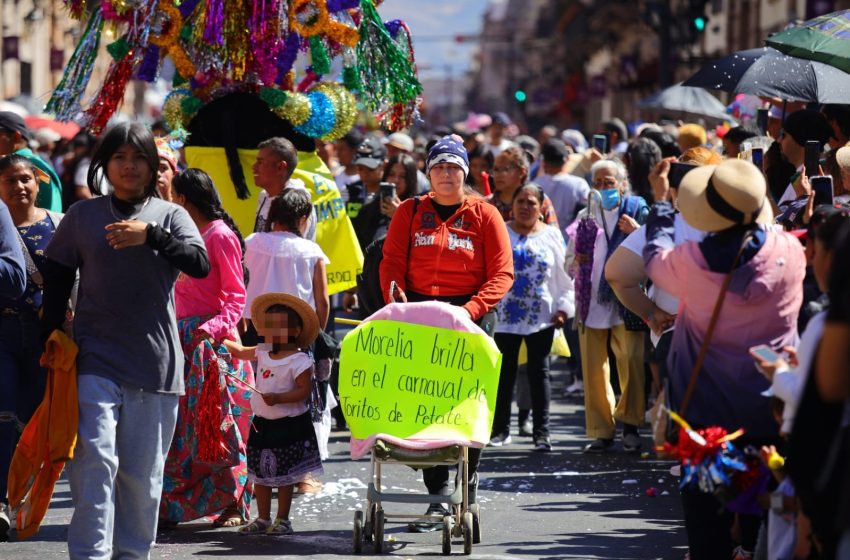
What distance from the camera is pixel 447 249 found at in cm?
825

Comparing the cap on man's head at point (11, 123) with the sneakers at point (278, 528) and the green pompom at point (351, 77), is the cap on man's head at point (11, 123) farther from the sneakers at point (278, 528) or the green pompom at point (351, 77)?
the sneakers at point (278, 528)

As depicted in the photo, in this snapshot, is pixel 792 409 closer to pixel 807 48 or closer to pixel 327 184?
pixel 807 48

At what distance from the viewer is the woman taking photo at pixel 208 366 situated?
8.20 meters

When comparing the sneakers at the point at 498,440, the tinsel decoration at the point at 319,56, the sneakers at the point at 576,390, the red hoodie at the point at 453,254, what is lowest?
the sneakers at the point at 576,390

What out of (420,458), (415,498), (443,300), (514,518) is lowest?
(514,518)

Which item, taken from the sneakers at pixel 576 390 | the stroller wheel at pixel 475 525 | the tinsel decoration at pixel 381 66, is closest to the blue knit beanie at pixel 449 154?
the stroller wheel at pixel 475 525

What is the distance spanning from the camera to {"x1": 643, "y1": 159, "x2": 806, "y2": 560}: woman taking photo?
20.1ft

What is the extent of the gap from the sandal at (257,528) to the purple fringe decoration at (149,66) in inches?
139

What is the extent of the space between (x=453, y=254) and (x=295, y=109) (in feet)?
9.00

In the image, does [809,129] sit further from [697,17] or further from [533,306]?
[697,17]

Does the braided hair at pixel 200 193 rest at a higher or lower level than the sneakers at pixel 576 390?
higher

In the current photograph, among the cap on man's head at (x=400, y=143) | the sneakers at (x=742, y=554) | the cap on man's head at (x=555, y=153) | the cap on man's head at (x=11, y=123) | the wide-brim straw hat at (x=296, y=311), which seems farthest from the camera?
the cap on man's head at (x=400, y=143)

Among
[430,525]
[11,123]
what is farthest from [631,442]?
[11,123]

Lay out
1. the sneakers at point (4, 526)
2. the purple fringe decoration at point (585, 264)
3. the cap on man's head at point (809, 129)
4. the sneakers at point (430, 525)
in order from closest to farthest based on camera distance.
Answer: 1. the sneakers at point (4, 526)
2. the sneakers at point (430, 525)
3. the cap on man's head at point (809, 129)
4. the purple fringe decoration at point (585, 264)
